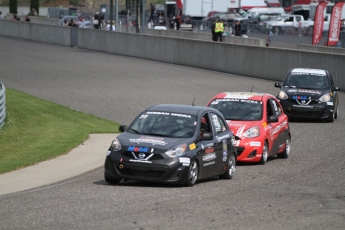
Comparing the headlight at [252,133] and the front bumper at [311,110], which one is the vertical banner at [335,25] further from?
the headlight at [252,133]

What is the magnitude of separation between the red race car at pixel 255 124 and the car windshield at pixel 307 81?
7.76 meters

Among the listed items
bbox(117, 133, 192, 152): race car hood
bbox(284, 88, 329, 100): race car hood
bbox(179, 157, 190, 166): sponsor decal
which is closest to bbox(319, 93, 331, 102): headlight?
bbox(284, 88, 329, 100): race car hood

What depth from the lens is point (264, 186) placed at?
14.3 metres

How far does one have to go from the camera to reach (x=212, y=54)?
42.8m

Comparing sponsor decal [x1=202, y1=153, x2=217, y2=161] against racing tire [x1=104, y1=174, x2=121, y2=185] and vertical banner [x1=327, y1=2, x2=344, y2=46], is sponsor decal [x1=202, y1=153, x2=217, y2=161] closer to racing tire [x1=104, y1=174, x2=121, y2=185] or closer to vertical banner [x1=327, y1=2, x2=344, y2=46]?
Answer: racing tire [x1=104, y1=174, x2=121, y2=185]

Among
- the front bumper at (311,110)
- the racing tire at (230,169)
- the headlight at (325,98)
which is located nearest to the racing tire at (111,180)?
the racing tire at (230,169)

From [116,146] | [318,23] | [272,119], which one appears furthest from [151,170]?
[318,23]

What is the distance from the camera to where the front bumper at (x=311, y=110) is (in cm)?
2594

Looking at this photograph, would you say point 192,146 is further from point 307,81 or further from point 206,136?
point 307,81

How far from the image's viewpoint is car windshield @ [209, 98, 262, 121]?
18.2 metres

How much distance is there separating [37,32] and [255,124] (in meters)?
48.1

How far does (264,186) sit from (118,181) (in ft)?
7.89

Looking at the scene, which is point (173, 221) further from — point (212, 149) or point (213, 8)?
point (213, 8)

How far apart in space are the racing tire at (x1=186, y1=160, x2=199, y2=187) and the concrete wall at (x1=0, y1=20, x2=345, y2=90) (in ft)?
73.6
